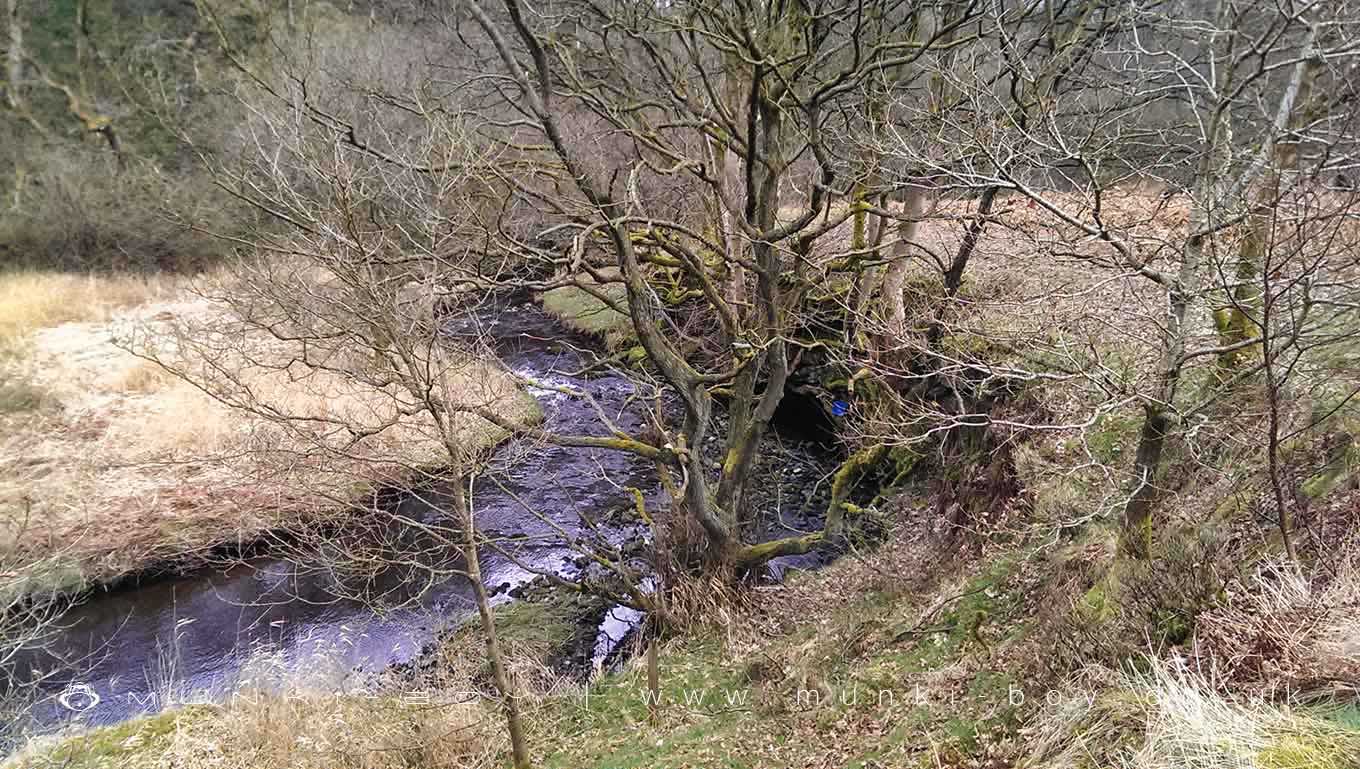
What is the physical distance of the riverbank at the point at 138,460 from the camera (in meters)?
8.25

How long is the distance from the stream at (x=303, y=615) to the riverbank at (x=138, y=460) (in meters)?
0.58

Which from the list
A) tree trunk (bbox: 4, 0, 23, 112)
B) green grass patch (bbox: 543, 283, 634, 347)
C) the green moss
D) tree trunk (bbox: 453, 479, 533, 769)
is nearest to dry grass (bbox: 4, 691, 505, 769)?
tree trunk (bbox: 453, 479, 533, 769)

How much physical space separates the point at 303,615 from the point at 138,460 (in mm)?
4957

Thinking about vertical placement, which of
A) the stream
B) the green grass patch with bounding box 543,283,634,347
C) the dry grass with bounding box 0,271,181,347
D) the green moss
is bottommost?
the stream

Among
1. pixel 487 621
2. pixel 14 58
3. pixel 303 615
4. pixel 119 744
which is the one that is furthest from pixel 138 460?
pixel 14 58

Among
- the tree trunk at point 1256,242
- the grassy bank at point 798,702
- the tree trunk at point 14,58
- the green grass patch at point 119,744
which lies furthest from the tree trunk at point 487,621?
the tree trunk at point 14,58

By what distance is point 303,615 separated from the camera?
8477mm

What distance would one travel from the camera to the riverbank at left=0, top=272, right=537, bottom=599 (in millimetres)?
8250

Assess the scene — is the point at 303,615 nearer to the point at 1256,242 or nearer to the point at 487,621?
the point at 487,621

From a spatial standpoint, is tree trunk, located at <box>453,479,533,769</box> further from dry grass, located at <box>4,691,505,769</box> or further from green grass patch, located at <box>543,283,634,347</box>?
green grass patch, located at <box>543,283,634,347</box>

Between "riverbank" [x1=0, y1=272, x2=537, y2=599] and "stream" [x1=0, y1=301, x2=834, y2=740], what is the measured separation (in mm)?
578

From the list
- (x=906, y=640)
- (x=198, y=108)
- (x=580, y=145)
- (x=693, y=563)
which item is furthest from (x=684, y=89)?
(x=198, y=108)

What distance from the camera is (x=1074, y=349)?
6492 mm

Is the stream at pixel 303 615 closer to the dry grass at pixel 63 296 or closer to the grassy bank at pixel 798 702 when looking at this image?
the grassy bank at pixel 798 702
